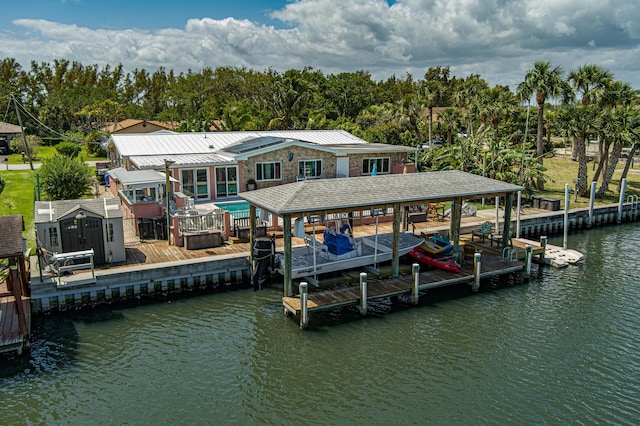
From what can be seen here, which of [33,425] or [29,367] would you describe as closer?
[33,425]

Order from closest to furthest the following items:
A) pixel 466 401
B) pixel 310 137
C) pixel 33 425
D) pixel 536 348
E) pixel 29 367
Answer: pixel 33 425 → pixel 466 401 → pixel 29 367 → pixel 536 348 → pixel 310 137

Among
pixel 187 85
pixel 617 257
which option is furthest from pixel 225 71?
pixel 617 257

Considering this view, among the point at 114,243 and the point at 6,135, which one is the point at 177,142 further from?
the point at 6,135

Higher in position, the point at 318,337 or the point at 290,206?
the point at 290,206

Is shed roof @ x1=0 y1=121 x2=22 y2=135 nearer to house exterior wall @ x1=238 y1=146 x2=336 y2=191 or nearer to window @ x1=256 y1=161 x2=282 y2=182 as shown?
house exterior wall @ x1=238 y1=146 x2=336 y2=191

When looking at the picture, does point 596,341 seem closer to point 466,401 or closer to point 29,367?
point 466,401

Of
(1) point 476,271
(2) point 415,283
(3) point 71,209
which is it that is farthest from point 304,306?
(3) point 71,209

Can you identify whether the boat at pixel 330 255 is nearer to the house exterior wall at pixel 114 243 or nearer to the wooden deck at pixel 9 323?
the house exterior wall at pixel 114 243
